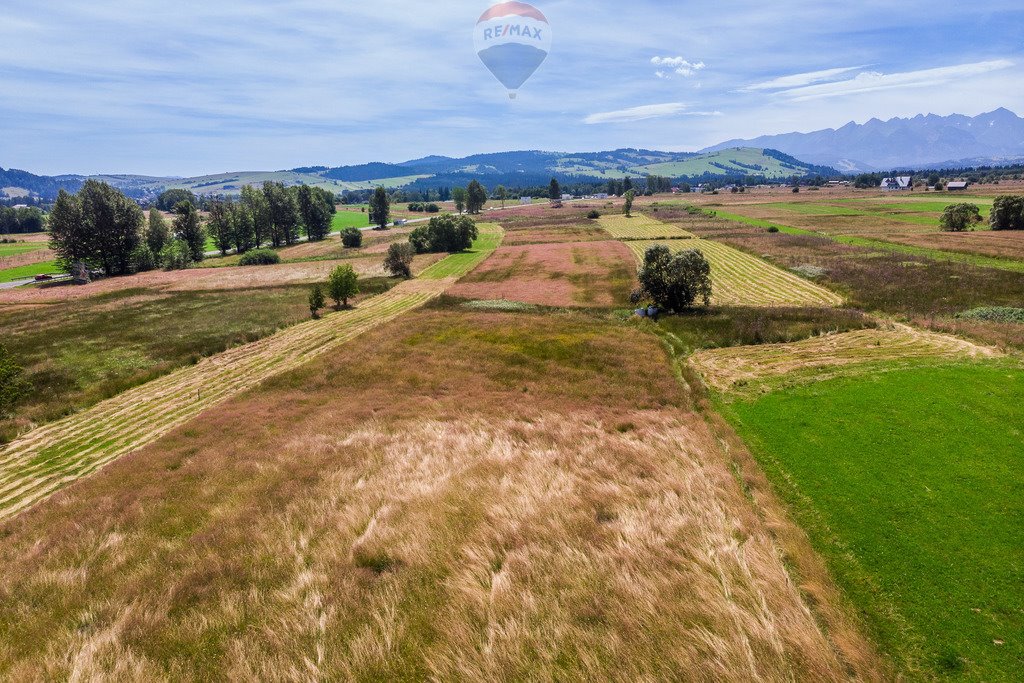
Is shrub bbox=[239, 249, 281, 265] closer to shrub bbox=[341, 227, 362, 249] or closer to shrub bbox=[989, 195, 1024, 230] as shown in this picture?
shrub bbox=[341, 227, 362, 249]

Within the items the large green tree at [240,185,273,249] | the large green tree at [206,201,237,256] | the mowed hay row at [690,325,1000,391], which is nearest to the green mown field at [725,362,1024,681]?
the mowed hay row at [690,325,1000,391]

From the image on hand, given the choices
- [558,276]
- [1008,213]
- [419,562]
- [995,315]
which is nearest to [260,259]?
[558,276]

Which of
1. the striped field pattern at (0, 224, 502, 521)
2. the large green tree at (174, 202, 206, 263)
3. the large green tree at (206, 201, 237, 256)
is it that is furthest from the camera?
the large green tree at (206, 201, 237, 256)

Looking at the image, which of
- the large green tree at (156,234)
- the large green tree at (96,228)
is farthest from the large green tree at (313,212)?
the large green tree at (96,228)

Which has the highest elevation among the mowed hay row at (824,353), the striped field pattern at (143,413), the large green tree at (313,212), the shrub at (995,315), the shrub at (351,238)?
the large green tree at (313,212)

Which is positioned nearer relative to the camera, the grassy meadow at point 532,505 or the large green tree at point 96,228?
the grassy meadow at point 532,505

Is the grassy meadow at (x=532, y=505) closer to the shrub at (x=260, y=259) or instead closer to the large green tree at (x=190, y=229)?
the shrub at (x=260, y=259)

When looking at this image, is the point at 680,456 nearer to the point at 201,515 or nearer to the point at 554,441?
the point at 554,441
